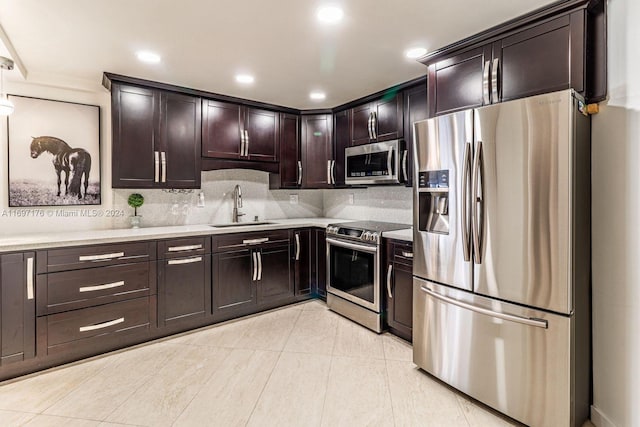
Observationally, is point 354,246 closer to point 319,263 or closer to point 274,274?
point 319,263

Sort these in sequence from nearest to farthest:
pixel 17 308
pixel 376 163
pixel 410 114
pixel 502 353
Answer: pixel 502 353 < pixel 17 308 < pixel 410 114 < pixel 376 163

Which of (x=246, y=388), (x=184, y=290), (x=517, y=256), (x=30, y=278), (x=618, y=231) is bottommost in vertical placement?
(x=246, y=388)

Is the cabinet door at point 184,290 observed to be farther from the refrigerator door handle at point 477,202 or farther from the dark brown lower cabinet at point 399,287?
the refrigerator door handle at point 477,202

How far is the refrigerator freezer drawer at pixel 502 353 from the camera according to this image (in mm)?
1674

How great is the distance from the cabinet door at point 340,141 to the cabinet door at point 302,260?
77cm

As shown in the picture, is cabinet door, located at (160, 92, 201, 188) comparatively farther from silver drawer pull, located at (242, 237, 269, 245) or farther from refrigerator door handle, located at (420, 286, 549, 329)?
refrigerator door handle, located at (420, 286, 549, 329)

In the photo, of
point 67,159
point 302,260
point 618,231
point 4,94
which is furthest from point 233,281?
point 618,231

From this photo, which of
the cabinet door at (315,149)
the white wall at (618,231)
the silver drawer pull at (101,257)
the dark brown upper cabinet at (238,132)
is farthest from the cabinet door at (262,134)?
the white wall at (618,231)

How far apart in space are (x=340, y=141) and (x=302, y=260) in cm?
153

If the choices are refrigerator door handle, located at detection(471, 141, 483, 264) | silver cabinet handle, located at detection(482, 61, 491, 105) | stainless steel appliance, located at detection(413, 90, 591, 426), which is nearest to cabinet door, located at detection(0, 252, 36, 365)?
stainless steel appliance, located at detection(413, 90, 591, 426)

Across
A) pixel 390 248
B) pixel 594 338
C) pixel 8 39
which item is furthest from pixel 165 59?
pixel 594 338

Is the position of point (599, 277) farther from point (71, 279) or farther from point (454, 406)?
point (71, 279)

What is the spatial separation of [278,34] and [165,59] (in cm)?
103

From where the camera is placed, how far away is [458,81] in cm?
233
